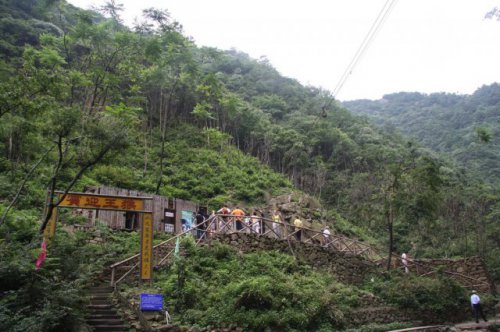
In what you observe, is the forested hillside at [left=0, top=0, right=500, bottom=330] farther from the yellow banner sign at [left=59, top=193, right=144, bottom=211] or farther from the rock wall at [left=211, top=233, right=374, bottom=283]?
the rock wall at [left=211, top=233, right=374, bottom=283]

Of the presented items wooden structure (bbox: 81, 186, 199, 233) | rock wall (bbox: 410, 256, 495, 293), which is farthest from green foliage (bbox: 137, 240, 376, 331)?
rock wall (bbox: 410, 256, 495, 293)

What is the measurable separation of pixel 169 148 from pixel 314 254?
1585 cm

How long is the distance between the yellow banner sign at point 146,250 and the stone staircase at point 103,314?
1084 millimetres

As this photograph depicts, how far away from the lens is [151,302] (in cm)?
1027

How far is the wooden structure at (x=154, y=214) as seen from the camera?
1692 cm

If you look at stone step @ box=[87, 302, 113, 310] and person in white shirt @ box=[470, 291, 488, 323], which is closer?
stone step @ box=[87, 302, 113, 310]

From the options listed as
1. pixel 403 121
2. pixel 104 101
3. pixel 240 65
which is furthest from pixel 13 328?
pixel 403 121

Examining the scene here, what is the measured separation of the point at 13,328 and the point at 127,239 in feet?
28.3

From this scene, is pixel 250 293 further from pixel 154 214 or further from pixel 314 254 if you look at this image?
pixel 154 214

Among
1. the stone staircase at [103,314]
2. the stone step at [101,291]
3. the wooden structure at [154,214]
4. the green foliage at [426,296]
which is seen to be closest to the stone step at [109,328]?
the stone staircase at [103,314]

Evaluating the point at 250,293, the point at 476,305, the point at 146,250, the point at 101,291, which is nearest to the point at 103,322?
the point at 101,291

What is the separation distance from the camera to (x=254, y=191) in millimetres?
26609

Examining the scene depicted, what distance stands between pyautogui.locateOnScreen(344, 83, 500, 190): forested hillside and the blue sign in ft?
48.0

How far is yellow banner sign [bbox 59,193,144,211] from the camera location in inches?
505
